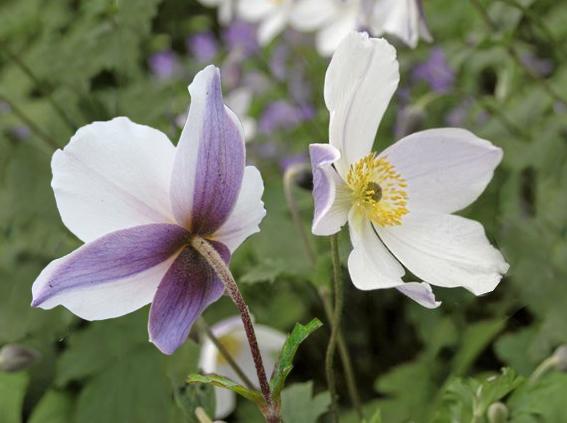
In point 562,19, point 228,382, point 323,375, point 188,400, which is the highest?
point 228,382

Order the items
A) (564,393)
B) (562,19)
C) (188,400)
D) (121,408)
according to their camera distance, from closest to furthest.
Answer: (188,400) → (564,393) → (121,408) → (562,19)

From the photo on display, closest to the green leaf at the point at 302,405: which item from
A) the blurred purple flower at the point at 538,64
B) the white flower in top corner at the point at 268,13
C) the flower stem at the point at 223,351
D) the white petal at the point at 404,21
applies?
the flower stem at the point at 223,351

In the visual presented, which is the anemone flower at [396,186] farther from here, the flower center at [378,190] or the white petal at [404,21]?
the white petal at [404,21]

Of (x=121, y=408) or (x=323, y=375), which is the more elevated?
(x=121, y=408)

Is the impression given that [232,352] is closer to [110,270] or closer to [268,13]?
[110,270]

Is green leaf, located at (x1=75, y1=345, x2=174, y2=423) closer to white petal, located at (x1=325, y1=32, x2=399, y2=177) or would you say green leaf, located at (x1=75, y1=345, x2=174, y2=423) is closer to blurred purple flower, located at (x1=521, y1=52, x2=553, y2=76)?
white petal, located at (x1=325, y1=32, x2=399, y2=177)

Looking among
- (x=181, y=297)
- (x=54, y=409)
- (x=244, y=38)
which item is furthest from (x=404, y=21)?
(x=244, y=38)

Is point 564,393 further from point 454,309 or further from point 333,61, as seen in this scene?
point 454,309

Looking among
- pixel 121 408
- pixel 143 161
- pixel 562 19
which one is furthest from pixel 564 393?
pixel 562 19
